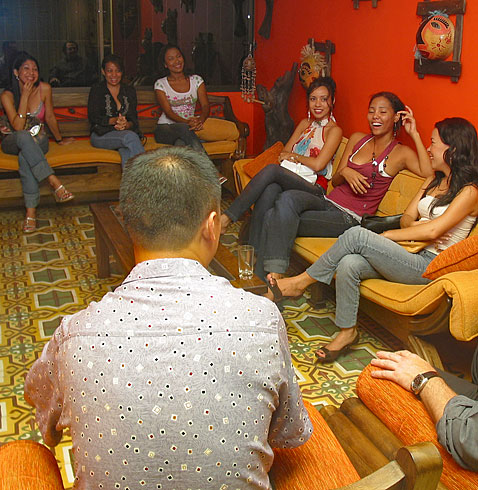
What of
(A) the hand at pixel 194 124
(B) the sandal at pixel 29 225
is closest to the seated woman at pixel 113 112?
(A) the hand at pixel 194 124

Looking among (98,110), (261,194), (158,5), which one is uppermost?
(158,5)

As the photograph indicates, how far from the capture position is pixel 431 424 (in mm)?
1911

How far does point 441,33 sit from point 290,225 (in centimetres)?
145

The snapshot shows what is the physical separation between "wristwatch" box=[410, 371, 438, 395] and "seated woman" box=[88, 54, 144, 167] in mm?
4229

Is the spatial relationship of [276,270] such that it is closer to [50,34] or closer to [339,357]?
[339,357]

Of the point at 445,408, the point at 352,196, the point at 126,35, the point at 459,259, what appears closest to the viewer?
the point at 445,408

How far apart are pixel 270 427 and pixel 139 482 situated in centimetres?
33

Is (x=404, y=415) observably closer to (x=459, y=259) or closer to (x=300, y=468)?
(x=300, y=468)

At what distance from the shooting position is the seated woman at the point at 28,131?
17.7ft

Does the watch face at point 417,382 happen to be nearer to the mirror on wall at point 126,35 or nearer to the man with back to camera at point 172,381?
the man with back to camera at point 172,381

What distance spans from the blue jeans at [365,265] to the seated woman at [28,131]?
9.68ft

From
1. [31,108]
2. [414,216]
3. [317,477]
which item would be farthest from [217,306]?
[31,108]

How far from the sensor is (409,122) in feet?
13.4

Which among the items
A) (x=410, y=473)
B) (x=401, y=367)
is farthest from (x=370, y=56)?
(x=410, y=473)
